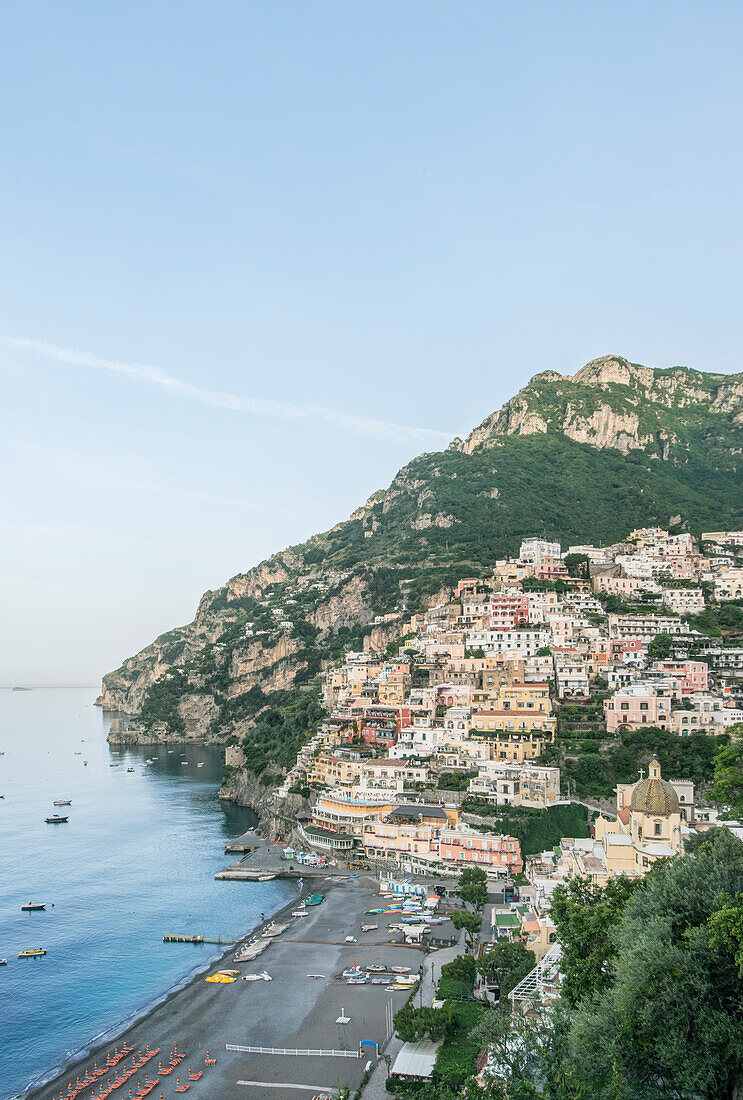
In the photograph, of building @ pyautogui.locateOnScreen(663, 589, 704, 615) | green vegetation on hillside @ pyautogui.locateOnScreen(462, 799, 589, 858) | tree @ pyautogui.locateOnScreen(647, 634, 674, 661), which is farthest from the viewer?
building @ pyautogui.locateOnScreen(663, 589, 704, 615)

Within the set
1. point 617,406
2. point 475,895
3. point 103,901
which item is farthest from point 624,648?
point 617,406

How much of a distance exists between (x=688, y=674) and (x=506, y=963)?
131 ft

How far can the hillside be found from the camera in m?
117

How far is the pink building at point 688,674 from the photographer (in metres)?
65.6

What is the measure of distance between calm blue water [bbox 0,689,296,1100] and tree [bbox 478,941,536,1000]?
16.4 m

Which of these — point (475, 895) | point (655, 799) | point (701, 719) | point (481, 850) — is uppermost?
point (701, 719)

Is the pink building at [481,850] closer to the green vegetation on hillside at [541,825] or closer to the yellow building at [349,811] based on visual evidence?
the green vegetation on hillside at [541,825]

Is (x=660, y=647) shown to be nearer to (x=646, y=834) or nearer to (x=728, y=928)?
(x=646, y=834)

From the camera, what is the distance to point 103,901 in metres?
52.8

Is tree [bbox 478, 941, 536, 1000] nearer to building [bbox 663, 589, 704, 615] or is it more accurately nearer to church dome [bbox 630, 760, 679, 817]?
church dome [bbox 630, 760, 679, 817]

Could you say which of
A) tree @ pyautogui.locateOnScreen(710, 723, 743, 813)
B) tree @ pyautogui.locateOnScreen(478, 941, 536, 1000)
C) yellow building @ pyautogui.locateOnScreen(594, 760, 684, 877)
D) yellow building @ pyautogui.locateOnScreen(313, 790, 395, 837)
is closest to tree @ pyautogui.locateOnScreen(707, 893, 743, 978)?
tree @ pyautogui.locateOnScreen(710, 723, 743, 813)

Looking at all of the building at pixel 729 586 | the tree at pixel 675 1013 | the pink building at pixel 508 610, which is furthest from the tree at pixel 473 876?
the building at pixel 729 586

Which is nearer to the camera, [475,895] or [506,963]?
[506,963]

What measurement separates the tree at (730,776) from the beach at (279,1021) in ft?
56.1
